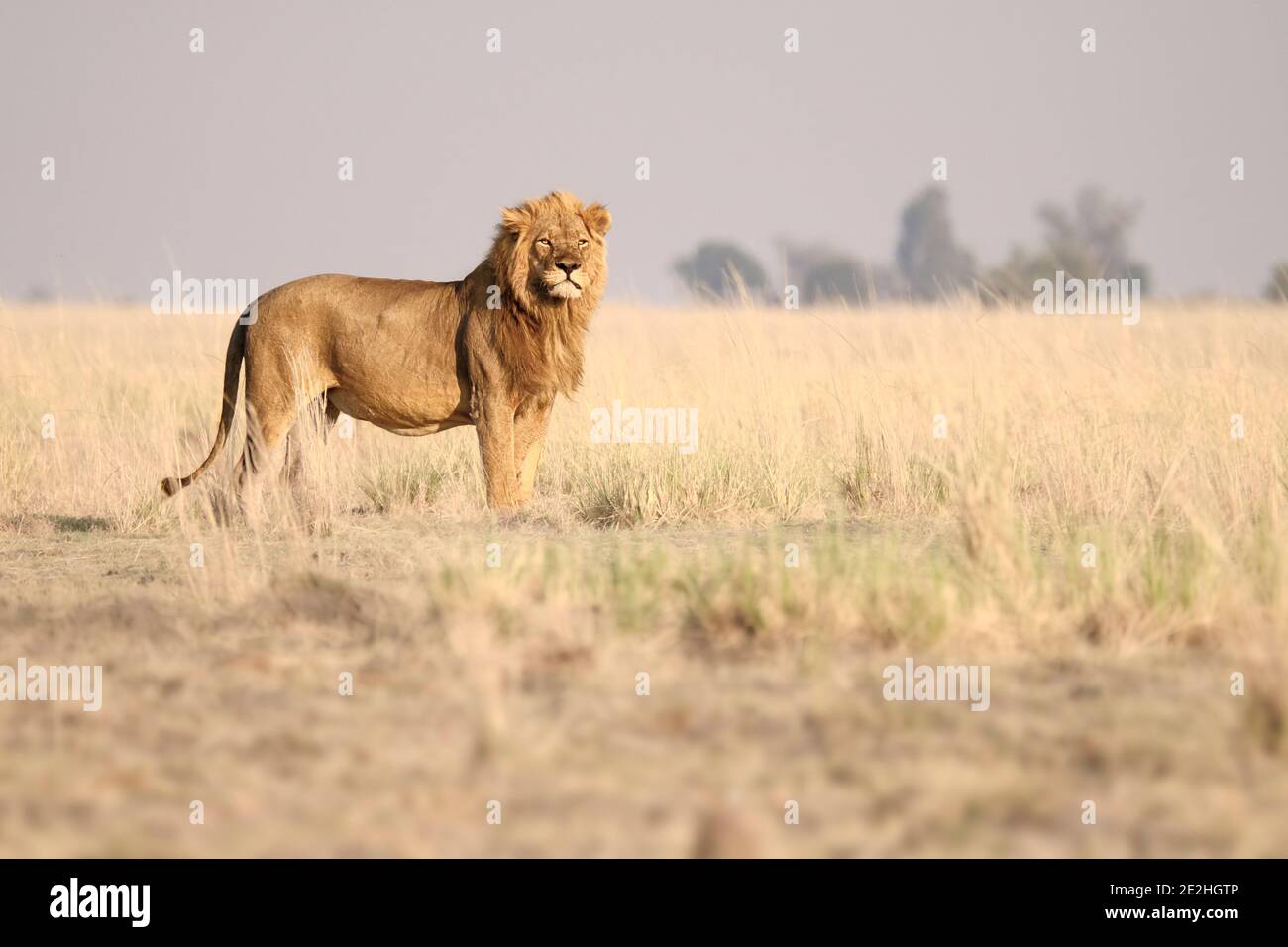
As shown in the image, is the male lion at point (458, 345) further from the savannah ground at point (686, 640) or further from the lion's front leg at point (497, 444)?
the savannah ground at point (686, 640)

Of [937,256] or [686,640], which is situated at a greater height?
[937,256]

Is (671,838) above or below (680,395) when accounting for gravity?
below

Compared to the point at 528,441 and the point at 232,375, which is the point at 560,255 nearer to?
the point at 528,441

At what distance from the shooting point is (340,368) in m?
8.50

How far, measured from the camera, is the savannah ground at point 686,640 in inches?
142

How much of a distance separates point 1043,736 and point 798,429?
5528mm

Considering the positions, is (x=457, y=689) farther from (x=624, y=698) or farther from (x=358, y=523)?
(x=358, y=523)

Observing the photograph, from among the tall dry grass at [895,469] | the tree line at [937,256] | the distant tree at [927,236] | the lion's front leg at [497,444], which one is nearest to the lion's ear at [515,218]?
the lion's front leg at [497,444]

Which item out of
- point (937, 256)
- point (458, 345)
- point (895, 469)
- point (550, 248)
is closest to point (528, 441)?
point (458, 345)

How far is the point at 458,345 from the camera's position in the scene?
8.45m

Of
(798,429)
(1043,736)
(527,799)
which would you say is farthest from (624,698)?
(798,429)

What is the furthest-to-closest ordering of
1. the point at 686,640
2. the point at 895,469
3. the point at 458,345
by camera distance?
the point at 895,469 < the point at 458,345 < the point at 686,640

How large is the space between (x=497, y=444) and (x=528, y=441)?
1.01ft
